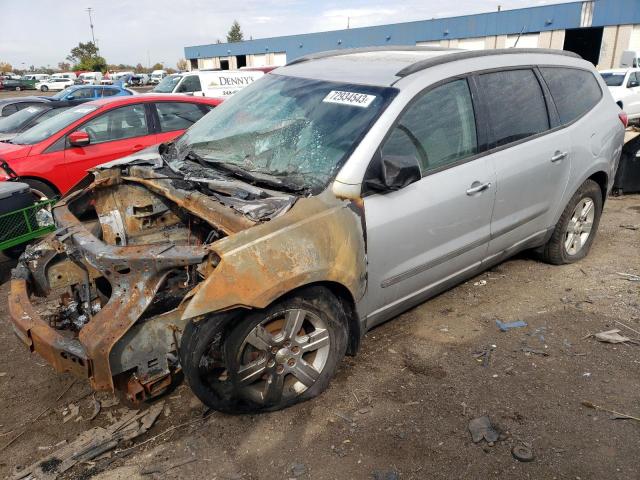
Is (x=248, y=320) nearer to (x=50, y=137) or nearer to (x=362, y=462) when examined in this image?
(x=362, y=462)

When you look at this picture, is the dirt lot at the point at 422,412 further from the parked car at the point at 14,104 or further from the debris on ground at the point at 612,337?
the parked car at the point at 14,104

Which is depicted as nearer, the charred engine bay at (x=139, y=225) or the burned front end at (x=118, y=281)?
the burned front end at (x=118, y=281)

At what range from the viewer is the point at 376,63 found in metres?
3.37

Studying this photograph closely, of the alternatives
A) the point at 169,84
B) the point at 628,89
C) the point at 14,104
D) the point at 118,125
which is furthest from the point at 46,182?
the point at 628,89

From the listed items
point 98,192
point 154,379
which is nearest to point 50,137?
point 98,192

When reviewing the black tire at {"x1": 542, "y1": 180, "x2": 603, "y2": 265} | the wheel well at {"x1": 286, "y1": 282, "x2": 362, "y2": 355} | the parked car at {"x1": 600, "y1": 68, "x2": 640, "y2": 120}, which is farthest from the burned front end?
the parked car at {"x1": 600, "y1": 68, "x2": 640, "y2": 120}

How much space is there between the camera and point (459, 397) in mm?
2906

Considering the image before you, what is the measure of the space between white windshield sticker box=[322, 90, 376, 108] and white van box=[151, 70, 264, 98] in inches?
512

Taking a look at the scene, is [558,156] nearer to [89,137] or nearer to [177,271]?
[177,271]

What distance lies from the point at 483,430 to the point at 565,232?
2.46 metres

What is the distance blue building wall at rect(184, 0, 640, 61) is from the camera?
28.7 m

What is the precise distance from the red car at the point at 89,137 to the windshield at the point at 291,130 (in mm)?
3154

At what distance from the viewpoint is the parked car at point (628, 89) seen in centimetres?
1384

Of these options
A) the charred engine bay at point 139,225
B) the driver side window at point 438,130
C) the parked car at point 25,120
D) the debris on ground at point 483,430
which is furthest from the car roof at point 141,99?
the debris on ground at point 483,430
